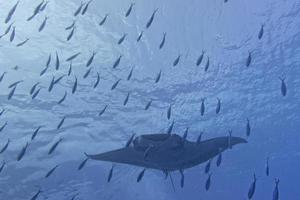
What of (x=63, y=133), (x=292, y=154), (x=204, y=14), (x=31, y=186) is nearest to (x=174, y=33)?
(x=204, y=14)

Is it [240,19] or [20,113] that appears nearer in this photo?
[240,19]

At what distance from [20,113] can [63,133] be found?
3.65 meters

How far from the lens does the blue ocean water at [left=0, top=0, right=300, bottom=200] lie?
1683 cm

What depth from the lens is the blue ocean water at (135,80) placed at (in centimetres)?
1683

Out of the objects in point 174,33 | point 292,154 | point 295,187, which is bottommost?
point 295,187

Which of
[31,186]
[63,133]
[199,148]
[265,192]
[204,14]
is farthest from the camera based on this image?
[265,192]

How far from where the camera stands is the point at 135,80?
819 inches

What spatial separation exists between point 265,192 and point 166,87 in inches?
1347

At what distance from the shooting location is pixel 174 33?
1778cm

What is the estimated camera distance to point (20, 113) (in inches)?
851

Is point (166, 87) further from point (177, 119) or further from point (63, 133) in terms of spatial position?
point (63, 133)

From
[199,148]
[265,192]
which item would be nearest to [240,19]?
[199,148]

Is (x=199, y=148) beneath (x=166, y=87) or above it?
beneath

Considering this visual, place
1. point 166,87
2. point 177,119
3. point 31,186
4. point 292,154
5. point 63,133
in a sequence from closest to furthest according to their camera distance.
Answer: point 166,87
point 63,133
point 177,119
point 31,186
point 292,154
